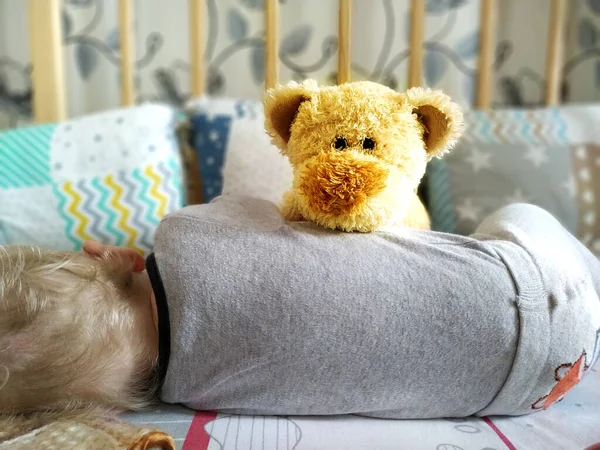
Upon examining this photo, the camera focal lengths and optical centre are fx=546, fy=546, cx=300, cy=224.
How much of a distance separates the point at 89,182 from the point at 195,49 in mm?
410

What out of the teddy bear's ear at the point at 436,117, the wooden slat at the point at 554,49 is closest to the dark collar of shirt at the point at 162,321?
the teddy bear's ear at the point at 436,117

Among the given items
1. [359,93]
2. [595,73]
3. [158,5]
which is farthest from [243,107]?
[595,73]

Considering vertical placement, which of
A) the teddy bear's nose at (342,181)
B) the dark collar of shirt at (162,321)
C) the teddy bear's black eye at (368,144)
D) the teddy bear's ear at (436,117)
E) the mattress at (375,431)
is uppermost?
the teddy bear's ear at (436,117)

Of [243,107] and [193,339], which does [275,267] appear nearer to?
[193,339]

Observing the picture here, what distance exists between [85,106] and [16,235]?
21.9 inches

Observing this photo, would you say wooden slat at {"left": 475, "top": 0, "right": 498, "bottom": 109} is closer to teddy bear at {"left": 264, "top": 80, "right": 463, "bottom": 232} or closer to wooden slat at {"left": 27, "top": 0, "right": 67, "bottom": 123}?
teddy bear at {"left": 264, "top": 80, "right": 463, "bottom": 232}

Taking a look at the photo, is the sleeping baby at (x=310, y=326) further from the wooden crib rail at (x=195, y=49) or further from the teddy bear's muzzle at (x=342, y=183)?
the wooden crib rail at (x=195, y=49)

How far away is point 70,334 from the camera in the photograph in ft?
1.78

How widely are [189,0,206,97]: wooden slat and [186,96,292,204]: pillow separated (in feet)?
0.34

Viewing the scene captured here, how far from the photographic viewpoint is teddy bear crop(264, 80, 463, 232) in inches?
21.8

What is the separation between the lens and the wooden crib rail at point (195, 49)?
3.68ft

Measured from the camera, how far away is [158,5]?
1.33 m

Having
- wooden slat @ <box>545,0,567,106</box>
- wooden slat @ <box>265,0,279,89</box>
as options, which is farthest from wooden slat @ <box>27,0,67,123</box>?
wooden slat @ <box>545,0,567,106</box>

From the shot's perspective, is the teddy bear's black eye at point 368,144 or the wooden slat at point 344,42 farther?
the wooden slat at point 344,42
